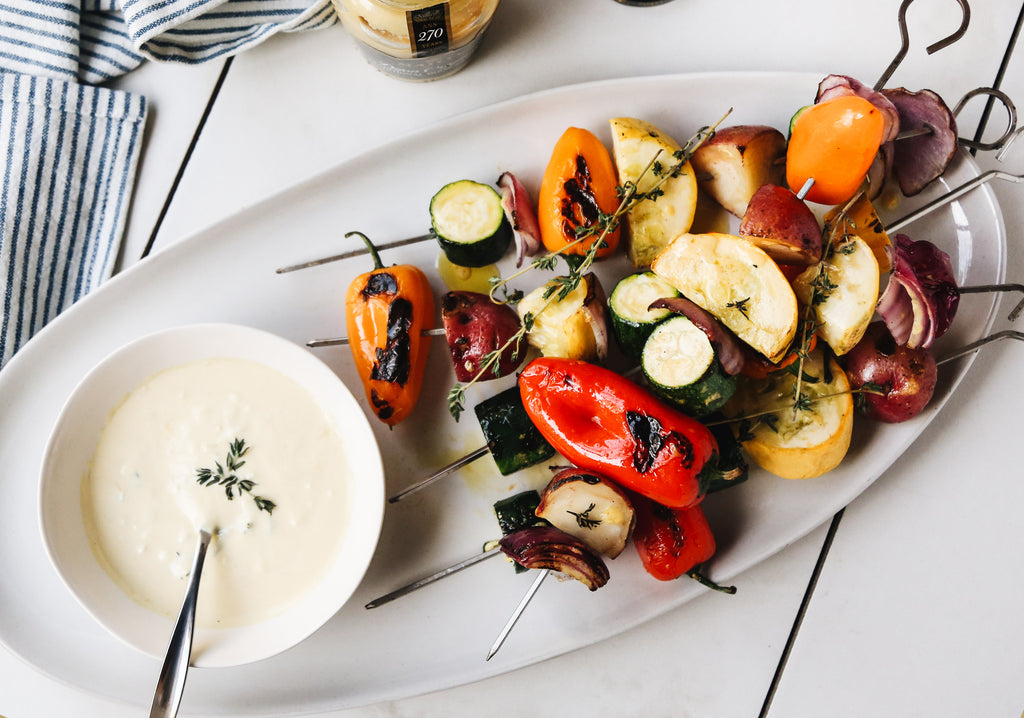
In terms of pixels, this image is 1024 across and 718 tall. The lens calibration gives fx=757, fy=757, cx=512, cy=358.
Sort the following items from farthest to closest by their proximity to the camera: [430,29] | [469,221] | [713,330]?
[469,221] < [430,29] < [713,330]

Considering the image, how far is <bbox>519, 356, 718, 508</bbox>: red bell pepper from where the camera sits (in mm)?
1630

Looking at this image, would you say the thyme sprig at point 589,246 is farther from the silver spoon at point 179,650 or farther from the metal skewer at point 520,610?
the silver spoon at point 179,650

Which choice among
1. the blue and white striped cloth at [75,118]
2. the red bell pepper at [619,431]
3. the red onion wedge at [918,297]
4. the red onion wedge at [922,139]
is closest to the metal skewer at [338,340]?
the red bell pepper at [619,431]

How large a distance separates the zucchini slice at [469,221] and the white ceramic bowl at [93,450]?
43cm

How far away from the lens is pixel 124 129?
2.07m

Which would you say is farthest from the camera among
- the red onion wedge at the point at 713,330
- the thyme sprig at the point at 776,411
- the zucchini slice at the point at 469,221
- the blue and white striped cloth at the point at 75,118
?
the blue and white striped cloth at the point at 75,118

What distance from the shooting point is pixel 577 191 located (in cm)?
177

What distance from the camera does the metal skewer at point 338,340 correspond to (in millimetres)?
1838

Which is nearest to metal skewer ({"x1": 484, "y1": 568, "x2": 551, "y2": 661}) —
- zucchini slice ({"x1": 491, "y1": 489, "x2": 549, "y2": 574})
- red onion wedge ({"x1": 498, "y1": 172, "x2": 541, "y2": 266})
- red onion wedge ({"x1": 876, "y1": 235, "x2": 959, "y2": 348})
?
zucchini slice ({"x1": 491, "y1": 489, "x2": 549, "y2": 574})

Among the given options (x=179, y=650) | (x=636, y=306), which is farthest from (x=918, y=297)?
(x=179, y=650)

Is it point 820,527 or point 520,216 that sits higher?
point 520,216

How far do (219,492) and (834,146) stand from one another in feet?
5.21

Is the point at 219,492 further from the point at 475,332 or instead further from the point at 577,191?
the point at 577,191

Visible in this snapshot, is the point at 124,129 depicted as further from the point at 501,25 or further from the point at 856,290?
the point at 856,290
